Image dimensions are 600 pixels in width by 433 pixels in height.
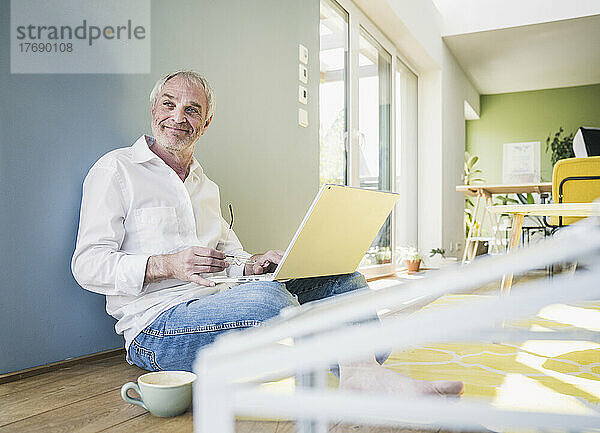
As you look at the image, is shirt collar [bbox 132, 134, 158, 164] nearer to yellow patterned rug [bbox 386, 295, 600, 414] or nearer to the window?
yellow patterned rug [bbox 386, 295, 600, 414]

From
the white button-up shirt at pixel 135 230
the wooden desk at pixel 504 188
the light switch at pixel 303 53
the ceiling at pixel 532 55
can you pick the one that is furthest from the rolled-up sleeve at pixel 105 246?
the ceiling at pixel 532 55

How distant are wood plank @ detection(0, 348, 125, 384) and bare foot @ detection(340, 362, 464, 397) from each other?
156 cm

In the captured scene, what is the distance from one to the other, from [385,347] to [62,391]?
4.75 feet

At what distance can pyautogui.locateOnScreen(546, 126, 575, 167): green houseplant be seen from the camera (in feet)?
28.6

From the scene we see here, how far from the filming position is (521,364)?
50 cm

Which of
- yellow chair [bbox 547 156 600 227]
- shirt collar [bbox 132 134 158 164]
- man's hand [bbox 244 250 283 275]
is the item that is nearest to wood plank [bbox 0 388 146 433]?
man's hand [bbox 244 250 283 275]

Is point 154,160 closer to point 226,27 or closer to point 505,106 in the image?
point 226,27

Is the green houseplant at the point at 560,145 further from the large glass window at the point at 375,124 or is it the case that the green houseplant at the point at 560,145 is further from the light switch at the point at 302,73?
the light switch at the point at 302,73

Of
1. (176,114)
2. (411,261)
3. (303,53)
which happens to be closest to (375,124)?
(411,261)

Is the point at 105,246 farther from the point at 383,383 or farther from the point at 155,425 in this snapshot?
the point at 383,383

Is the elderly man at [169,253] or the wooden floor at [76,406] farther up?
the elderly man at [169,253]

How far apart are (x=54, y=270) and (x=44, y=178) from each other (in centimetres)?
28

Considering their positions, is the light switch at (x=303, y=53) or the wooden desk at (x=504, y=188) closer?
the light switch at (x=303, y=53)

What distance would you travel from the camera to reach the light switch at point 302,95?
338 cm
